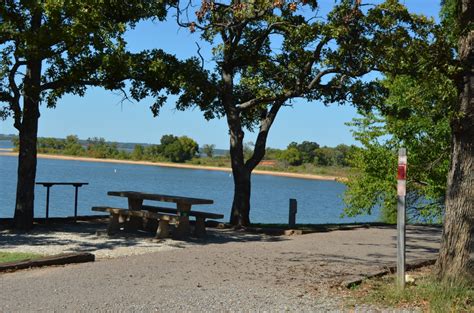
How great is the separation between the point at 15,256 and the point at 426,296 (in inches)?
231

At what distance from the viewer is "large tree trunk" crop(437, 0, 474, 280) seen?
6766 mm

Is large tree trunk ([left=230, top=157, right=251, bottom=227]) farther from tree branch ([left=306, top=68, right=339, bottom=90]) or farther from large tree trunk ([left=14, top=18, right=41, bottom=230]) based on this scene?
large tree trunk ([left=14, top=18, right=41, bottom=230])

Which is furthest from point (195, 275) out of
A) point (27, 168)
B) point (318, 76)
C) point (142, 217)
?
point (318, 76)

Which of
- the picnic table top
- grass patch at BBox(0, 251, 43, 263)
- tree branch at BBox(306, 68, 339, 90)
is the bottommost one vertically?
grass patch at BBox(0, 251, 43, 263)

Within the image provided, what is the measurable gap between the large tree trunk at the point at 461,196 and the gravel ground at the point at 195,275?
1.26 meters

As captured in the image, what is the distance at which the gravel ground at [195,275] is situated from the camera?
6.16 meters

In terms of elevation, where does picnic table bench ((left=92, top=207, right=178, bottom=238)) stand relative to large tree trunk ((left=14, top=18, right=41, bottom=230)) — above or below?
below

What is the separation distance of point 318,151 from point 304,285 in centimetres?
8332

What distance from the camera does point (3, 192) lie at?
29.9 metres

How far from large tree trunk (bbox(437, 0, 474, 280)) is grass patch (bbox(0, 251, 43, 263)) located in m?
5.46

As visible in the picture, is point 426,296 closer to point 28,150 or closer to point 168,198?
point 168,198

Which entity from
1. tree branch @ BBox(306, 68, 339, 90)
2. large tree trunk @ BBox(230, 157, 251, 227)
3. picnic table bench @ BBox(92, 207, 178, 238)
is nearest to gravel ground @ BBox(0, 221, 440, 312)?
picnic table bench @ BBox(92, 207, 178, 238)

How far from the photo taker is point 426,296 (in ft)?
20.7

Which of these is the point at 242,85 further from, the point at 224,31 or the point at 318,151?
the point at 318,151
